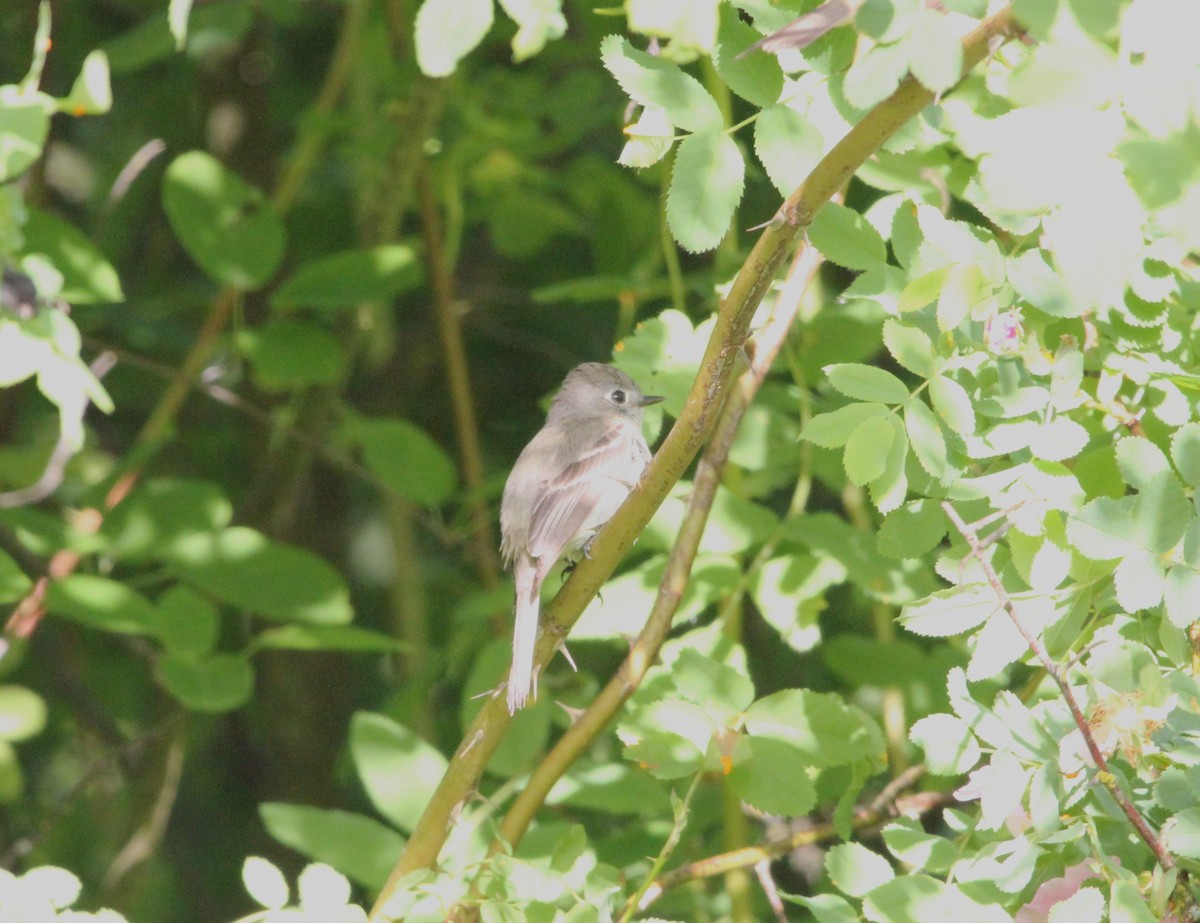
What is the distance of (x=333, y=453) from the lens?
12.8ft

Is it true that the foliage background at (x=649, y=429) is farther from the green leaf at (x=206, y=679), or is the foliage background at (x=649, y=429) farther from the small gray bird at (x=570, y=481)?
the small gray bird at (x=570, y=481)

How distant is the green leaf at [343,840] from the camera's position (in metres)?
2.73

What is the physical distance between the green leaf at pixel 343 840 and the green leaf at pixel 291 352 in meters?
1.35

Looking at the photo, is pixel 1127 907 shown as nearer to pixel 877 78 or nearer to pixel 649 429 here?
pixel 877 78

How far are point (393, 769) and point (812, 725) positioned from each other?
34.4 inches

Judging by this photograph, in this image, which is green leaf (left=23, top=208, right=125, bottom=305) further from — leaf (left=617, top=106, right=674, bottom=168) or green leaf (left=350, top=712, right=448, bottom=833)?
leaf (left=617, top=106, right=674, bottom=168)

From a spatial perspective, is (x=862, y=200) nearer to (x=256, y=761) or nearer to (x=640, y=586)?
(x=640, y=586)

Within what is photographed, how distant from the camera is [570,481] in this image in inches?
142

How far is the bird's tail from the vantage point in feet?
7.77

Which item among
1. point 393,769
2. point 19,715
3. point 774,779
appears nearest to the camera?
point 774,779

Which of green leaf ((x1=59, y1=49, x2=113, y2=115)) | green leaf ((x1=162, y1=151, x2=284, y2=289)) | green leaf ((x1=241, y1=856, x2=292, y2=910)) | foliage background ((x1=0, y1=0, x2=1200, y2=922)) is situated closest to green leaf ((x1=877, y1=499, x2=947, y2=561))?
foliage background ((x1=0, y1=0, x2=1200, y2=922))

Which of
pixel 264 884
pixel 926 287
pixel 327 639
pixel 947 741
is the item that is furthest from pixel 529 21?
pixel 327 639

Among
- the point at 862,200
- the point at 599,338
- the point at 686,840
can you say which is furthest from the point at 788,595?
the point at 599,338

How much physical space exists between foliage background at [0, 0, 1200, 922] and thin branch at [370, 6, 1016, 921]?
83mm
